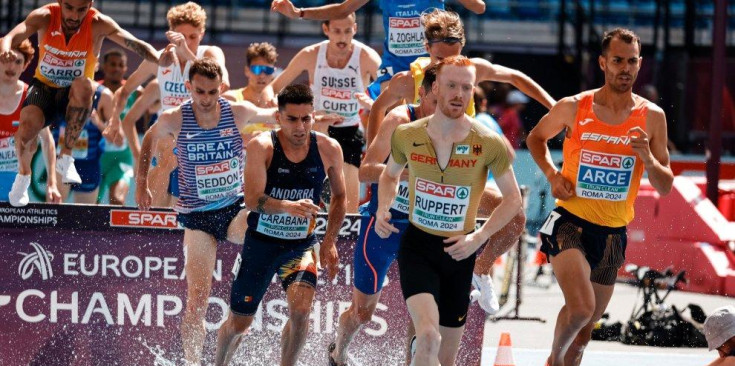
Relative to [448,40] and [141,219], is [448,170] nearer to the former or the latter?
[448,40]

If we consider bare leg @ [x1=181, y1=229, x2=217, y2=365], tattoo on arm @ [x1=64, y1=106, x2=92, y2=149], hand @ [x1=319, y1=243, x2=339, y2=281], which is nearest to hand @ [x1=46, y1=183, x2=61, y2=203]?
tattoo on arm @ [x1=64, y1=106, x2=92, y2=149]

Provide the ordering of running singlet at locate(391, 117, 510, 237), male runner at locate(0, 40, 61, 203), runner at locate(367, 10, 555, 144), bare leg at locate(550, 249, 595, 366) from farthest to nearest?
male runner at locate(0, 40, 61, 203)
runner at locate(367, 10, 555, 144)
bare leg at locate(550, 249, 595, 366)
running singlet at locate(391, 117, 510, 237)

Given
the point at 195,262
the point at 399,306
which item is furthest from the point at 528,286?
the point at 195,262

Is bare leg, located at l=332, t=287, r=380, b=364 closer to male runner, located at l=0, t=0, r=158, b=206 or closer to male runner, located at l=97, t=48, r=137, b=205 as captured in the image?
male runner, located at l=0, t=0, r=158, b=206

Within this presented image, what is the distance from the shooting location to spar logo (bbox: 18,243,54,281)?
9445 mm

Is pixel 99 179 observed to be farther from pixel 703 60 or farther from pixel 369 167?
pixel 703 60

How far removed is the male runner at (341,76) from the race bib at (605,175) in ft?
11.7

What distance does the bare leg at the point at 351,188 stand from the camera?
37.1 ft

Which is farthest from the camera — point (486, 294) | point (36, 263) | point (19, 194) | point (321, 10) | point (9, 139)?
point (9, 139)

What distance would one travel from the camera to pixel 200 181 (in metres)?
9.11

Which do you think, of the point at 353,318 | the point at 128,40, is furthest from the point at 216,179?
the point at 128,40

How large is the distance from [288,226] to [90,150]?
4.55 metres

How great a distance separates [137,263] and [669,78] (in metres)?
11.0

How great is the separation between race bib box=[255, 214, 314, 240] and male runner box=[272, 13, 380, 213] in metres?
2.95
